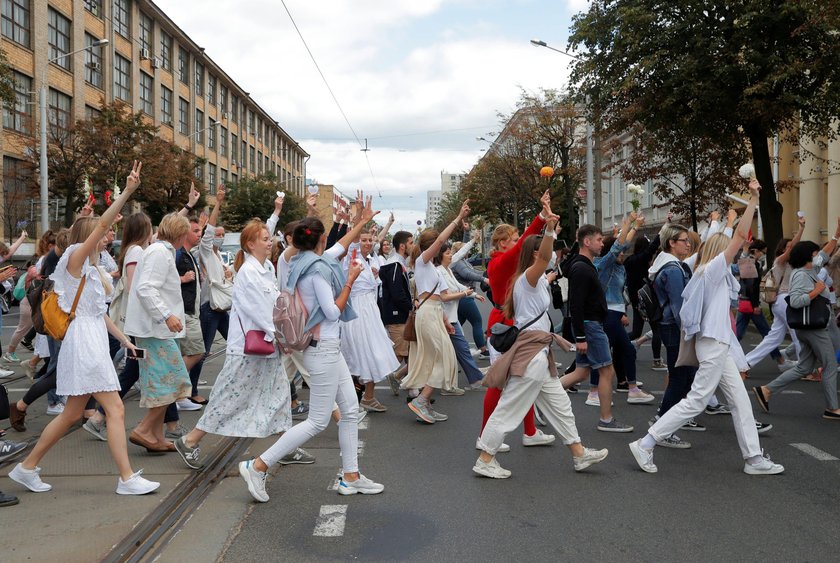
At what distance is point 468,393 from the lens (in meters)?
9.44

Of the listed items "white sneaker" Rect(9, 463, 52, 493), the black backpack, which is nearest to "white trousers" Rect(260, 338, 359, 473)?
"white sneaker" Rect(9, 463, 52, 493)

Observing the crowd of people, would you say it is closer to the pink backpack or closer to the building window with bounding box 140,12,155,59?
the pink backpack

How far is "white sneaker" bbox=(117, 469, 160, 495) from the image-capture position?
5.15 m

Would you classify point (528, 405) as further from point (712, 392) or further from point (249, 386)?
point (249, 386)

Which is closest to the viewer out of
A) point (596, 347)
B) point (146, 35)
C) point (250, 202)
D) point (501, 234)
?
point (596, 347)

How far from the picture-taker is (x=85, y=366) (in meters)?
5.14

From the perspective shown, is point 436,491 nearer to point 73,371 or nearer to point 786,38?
point 73,371

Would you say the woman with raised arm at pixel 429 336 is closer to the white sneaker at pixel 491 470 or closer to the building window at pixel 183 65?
the white sneaker at pixel 491 470

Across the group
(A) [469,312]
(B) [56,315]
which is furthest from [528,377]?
(A) [469,312]

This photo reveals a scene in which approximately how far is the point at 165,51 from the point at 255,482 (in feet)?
176

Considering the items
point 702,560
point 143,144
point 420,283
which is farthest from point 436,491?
point 143,144

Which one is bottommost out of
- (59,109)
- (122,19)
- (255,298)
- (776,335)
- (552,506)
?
(552,506)

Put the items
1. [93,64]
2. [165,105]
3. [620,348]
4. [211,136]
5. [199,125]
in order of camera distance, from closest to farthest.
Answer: [620,348] → [93,64] → [165,105] → [199,125] → [211,136]

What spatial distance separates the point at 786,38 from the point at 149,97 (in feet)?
132
